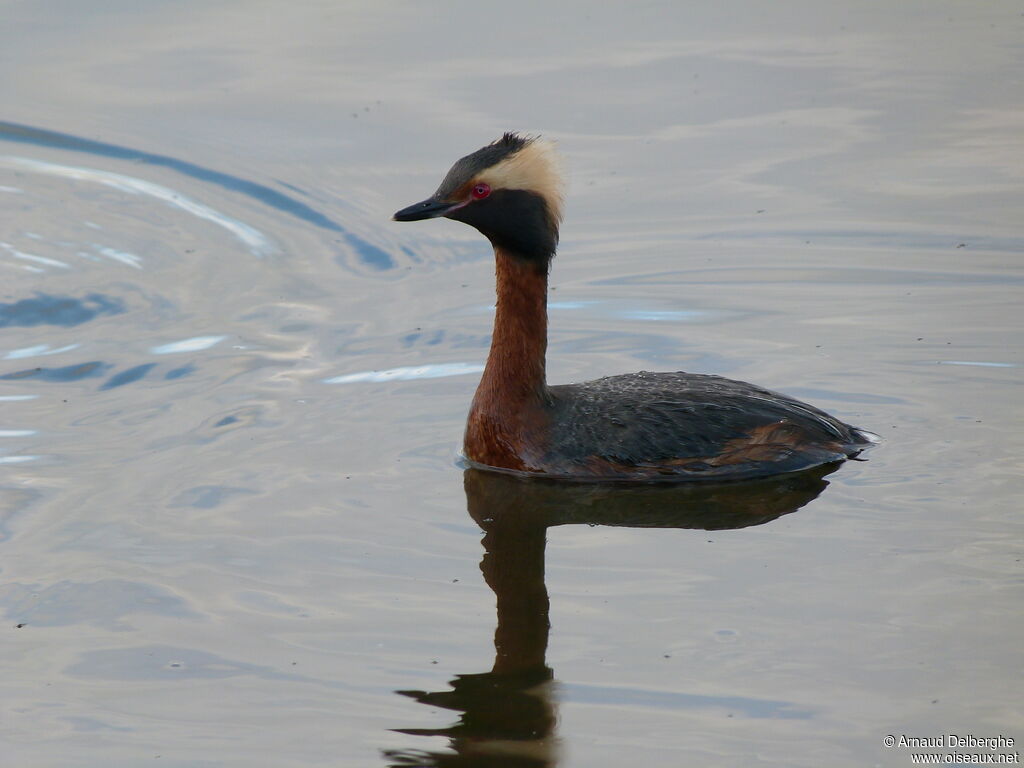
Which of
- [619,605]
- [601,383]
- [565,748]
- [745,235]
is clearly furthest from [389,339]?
[565,748]

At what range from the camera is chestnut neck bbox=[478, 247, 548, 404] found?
320 inches

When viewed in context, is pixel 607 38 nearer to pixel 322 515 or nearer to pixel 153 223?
pixel 153 223

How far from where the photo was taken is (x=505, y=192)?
7.90 m

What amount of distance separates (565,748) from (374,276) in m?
6.33

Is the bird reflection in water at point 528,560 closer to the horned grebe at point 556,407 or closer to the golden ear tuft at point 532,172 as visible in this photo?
the horned grebe at point 556,407

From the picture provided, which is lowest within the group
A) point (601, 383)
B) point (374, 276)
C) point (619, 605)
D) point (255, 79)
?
point (619, 605)

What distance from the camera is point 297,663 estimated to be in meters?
6.09

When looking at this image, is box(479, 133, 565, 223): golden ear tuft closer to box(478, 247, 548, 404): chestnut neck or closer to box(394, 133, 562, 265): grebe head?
box(394, 133, 562, 265): grebe head

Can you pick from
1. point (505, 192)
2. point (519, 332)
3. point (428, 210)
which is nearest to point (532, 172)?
point (505, 192)

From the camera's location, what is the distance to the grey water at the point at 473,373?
582 centimetres

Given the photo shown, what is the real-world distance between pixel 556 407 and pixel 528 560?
1279mm

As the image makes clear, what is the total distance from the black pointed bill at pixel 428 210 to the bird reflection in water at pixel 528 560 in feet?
4.65

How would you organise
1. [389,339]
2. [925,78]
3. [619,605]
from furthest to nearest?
[925,78], [389,339], [619,605]

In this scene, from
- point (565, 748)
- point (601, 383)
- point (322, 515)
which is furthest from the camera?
point (601, 383)
